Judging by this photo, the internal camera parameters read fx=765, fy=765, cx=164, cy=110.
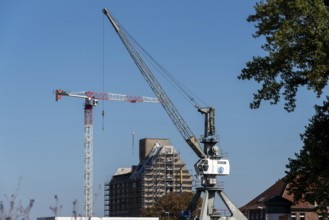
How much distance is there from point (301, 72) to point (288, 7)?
3.71m

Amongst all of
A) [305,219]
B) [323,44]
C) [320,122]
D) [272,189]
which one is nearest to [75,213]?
[323,44]

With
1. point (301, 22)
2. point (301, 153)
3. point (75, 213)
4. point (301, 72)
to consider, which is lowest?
point (75, 213)

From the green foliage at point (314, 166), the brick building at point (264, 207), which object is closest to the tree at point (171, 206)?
the brick building at point (264, 207)

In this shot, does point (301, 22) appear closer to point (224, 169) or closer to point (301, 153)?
point (301, 153)

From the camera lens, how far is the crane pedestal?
101 meters

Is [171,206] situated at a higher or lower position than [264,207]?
higher

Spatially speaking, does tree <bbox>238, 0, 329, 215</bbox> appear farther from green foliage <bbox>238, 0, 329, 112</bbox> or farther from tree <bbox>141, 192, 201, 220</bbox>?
tree <bbox>141, 192, 201, 220</bbox>

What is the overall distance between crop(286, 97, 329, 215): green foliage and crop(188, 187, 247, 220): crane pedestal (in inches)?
2080

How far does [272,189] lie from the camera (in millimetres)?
148750

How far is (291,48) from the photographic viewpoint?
1652 inches

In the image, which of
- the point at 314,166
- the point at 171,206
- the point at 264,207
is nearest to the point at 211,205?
the point at 264,207

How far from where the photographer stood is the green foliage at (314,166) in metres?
44.9

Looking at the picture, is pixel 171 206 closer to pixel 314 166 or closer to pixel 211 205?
pixel 211 205

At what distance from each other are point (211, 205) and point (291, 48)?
6172cm
